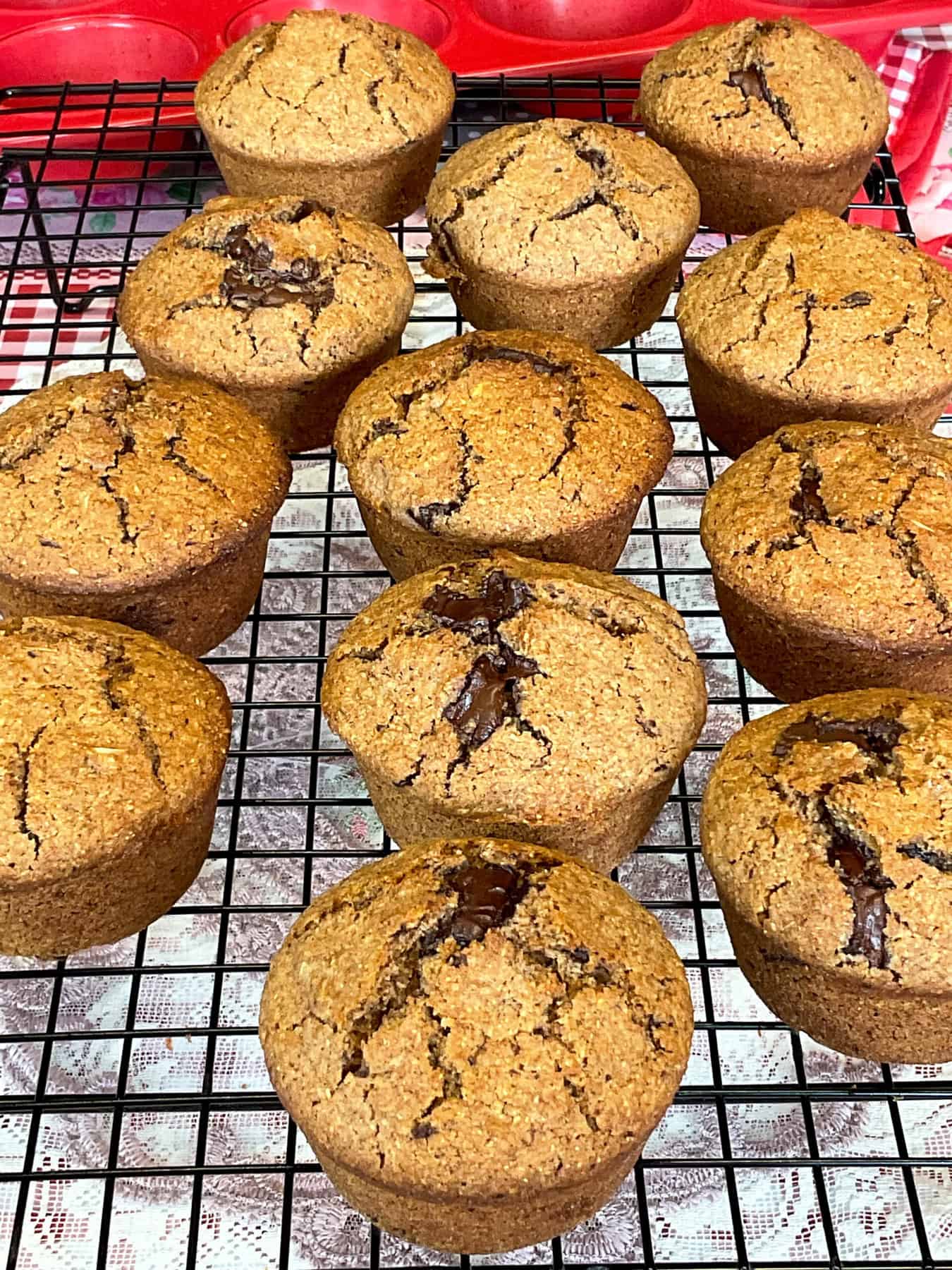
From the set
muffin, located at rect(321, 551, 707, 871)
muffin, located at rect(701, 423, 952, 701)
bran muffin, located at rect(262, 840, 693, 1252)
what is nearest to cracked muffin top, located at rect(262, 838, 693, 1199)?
bran muffin, located at rect(262, 840, 693, 1252)

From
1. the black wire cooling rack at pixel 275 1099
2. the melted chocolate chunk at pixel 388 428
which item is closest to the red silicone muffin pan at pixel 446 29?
the black wire cooling rack at pixel 275 1099

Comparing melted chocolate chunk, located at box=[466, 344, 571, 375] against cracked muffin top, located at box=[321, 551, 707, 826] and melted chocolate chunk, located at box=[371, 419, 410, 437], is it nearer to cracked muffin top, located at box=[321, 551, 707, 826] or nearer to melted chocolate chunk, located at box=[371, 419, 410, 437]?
melted chocolate chunk, located at box=[371, 419, 410, 437]

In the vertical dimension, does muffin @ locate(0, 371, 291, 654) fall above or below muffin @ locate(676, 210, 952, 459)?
below

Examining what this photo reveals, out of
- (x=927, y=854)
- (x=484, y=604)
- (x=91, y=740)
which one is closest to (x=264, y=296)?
(x=484, y=604)

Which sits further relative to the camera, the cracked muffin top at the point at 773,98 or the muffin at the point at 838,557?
the cracked muffin top at the point at 773,98

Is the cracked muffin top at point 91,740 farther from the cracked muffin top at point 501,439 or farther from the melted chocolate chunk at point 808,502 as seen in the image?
the melted chocolate chunk at point 808,502

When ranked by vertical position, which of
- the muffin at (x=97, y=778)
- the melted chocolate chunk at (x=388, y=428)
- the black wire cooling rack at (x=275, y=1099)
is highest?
the melted chocolate chunk at (x=388, y=428)
